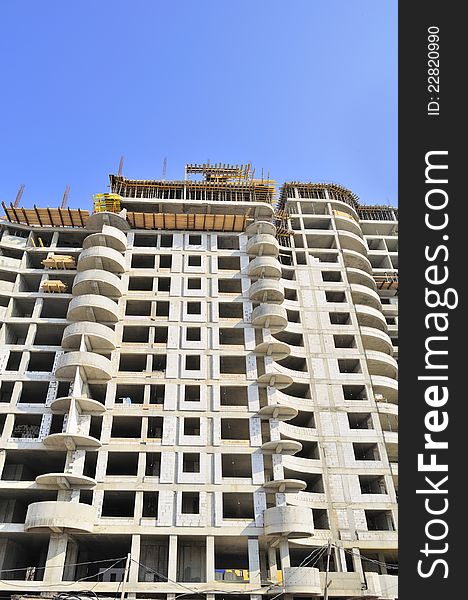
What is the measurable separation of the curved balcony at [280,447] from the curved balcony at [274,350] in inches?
338

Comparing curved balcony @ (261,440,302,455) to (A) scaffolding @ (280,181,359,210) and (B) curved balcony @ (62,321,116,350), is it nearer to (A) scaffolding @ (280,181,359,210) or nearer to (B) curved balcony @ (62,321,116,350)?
(B) curved balcony @ (62,321,116,350)

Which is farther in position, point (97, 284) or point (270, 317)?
point (97, 284)

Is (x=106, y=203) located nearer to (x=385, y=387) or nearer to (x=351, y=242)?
(x=351, y=242)

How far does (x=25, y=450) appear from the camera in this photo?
41219mm

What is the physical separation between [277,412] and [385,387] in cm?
1196

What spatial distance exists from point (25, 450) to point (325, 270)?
34.0 m

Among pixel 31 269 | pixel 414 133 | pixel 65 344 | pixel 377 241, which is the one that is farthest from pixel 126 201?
pixel 414 133

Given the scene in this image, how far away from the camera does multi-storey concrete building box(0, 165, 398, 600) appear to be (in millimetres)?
38031

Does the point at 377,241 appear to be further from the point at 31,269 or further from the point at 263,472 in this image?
the point at 31,269

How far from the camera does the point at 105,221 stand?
54.5m

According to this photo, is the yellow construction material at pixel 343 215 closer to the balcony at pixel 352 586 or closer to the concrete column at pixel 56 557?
the balcony at pixel 352 586

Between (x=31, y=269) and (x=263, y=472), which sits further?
(x=31, y=269)

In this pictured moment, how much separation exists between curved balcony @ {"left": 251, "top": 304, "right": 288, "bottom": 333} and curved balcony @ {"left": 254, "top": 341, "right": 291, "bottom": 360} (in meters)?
2.51

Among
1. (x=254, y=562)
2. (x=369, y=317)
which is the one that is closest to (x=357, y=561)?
(x=254, y=562)
